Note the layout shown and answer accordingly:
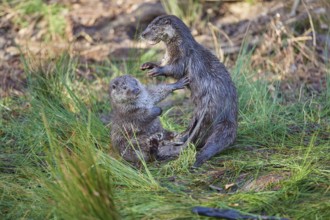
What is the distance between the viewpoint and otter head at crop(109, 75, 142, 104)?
16.9ft

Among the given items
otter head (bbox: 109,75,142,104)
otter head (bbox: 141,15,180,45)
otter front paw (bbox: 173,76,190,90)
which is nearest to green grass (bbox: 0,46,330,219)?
otter head (bbox: 109,75,142,104)

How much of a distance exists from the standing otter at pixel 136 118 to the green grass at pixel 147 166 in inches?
5.1

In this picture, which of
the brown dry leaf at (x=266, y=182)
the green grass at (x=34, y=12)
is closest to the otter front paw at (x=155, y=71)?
the brown dry leaf at (x=266, y=182)

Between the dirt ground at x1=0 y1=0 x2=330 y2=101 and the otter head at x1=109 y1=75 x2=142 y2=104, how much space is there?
5.23 ft

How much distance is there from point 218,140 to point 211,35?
4.07 metres

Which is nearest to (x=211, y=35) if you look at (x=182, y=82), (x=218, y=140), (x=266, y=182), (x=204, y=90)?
(x=182, y=82)

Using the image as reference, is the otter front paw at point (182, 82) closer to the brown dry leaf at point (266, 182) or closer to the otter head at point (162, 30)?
the otter head at point (162, 30)

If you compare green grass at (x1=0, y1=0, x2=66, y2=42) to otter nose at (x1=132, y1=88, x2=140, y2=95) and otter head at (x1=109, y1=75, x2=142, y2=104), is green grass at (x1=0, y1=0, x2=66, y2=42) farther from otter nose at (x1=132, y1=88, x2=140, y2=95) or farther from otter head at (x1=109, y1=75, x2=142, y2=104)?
otter nose at (x1=132, y1=88, x2=140, y2=95)

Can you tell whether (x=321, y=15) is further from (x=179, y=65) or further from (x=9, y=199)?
(x=9, y=199)

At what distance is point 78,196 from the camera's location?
3.35 meters

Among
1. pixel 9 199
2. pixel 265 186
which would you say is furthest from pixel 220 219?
pixel 9 199

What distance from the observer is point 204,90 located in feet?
16.4

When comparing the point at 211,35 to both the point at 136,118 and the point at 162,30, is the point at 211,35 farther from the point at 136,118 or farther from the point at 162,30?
the point at 136,118

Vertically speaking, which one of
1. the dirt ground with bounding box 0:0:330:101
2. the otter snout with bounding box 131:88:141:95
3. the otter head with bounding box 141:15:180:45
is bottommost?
the dirt ground with bounding box 0:0:330:101
